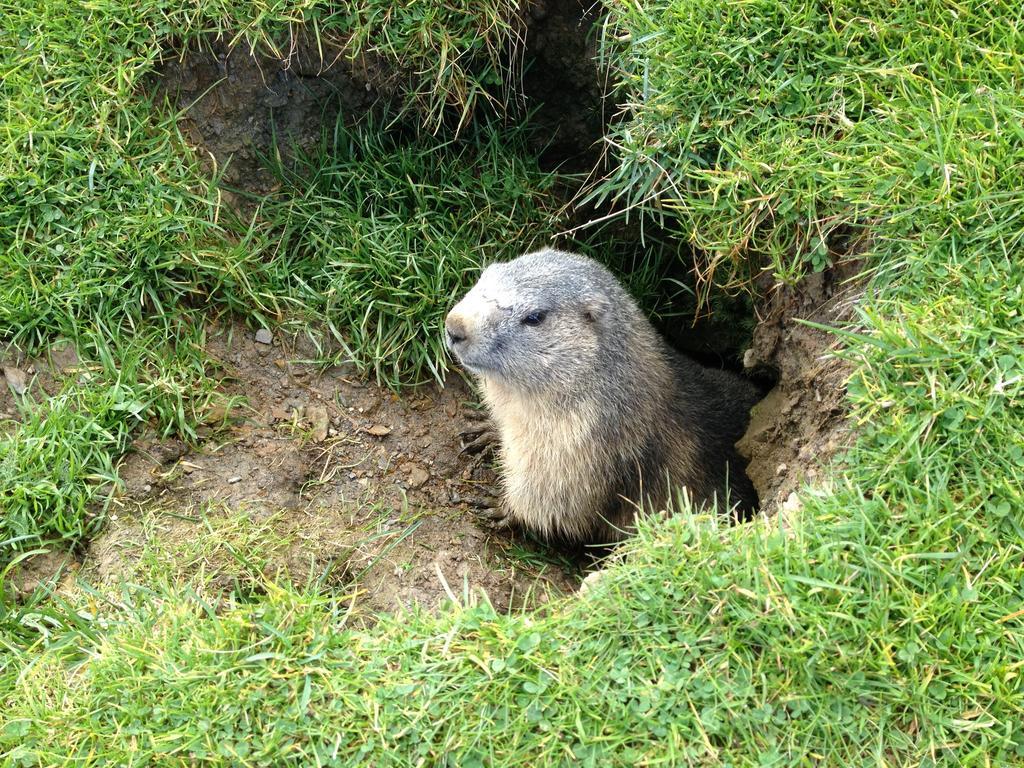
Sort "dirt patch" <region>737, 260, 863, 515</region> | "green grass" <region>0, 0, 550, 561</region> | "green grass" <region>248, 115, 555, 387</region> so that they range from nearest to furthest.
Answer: "dirt patch" <region>737, 260, 863, 515</region>, "green grass" <region>0, 0, 550, 561</region>, "green grass" <region>248, 115, 555, 387</region>

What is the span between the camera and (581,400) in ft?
11.4

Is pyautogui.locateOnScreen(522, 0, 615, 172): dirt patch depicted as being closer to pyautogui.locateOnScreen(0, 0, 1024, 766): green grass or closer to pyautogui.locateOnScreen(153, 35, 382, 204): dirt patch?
pyautogui.locateOnScreen(153, 35, 382, 204): dirt patch

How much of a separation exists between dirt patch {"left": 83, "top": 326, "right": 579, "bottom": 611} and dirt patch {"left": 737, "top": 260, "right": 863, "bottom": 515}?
89 centimetres

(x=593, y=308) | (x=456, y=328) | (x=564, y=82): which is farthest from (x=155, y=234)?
(x=564, y=82)

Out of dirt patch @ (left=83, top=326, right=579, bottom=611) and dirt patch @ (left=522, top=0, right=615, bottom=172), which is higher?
dirt patch @ (left=522, top=0, right=615, bottom=172)

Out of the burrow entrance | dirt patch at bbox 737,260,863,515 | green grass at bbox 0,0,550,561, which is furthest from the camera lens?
green grass at bbox 0,0,550,561

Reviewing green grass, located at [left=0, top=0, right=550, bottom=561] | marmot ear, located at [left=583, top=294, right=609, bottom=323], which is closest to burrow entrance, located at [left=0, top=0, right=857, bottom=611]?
green grass, located at [left=0, top=0, right=550, bottom=561]

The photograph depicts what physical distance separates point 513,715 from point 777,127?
1.96 metres

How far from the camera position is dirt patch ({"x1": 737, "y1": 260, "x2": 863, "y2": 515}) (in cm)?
294

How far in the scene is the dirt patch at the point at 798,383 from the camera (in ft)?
9.66

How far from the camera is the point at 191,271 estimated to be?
3641 mm

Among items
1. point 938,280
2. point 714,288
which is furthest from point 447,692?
point 714,288

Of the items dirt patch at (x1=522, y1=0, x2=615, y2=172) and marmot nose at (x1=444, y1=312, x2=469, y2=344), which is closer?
marmot nose at (x1=444, y1=312, x2=469, y2=344)

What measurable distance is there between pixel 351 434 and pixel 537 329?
36.9 inches
